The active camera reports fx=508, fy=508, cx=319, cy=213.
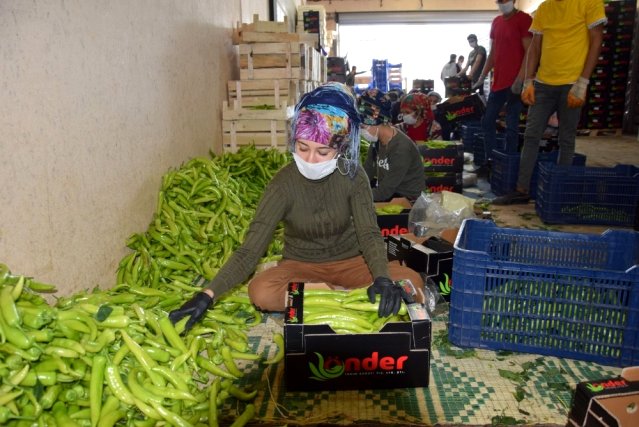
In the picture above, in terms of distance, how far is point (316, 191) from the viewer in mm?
3117

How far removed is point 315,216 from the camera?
125 inches

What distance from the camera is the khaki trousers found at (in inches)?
130

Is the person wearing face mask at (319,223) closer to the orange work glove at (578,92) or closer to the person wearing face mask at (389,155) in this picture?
the person wearing face mask at (389,155)

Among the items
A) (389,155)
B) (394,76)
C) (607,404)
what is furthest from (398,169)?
(394,76)

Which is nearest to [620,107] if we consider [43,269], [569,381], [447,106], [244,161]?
[447,106]

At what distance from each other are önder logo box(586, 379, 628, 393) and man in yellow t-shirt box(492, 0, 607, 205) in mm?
4422

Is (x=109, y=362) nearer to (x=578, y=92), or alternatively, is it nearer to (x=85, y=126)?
(x=85, y=126)

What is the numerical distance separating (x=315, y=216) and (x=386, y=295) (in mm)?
777

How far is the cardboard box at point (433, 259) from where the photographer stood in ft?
12.3

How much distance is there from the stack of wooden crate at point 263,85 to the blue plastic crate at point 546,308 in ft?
13.9

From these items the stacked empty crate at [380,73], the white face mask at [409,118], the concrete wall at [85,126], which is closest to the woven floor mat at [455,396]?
the concrete wall at [85,126]

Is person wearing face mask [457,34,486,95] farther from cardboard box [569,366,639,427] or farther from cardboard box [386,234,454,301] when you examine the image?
cardboard box [569,366,639,427]

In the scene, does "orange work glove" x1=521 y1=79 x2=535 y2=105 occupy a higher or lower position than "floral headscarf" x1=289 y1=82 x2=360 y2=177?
higher

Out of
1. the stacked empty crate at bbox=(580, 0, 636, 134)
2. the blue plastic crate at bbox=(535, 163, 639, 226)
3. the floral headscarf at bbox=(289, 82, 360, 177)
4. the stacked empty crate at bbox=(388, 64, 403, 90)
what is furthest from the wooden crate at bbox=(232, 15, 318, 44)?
the stacked empty crate at bbox=(388, 64, 403, 90)
